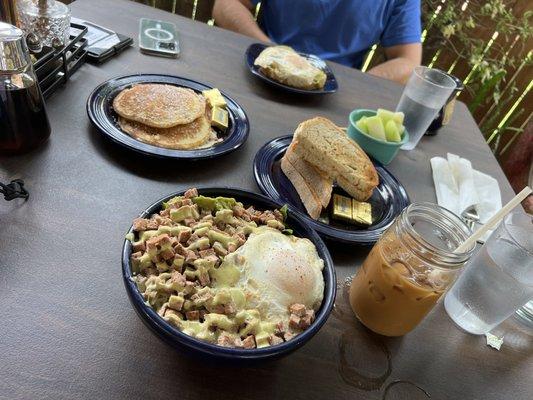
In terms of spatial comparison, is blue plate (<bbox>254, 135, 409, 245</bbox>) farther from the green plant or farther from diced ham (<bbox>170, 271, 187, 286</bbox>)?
the green plant

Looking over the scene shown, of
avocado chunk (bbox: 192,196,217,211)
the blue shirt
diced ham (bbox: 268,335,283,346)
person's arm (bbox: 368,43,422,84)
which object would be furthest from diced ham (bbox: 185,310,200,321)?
the blue shirt

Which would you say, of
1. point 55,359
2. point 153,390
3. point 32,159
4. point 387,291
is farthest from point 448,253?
point 32,159

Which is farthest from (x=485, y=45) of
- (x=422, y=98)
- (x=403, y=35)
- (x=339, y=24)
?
(x=422, y=98)

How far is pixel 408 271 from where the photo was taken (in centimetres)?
79

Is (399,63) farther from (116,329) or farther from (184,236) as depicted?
(116,329)

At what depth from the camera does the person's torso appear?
229cm

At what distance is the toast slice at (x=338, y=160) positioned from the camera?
3.81 ft

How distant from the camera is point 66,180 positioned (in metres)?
0.98

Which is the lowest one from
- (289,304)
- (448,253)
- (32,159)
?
(32,159)

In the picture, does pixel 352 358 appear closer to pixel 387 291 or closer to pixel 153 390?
pixel 387 291

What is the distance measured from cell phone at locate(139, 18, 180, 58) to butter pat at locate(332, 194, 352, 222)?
2.85ft

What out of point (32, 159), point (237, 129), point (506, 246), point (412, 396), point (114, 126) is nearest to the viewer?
point (412, 396)

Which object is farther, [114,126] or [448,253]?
[114,126]

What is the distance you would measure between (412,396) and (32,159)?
94cm
